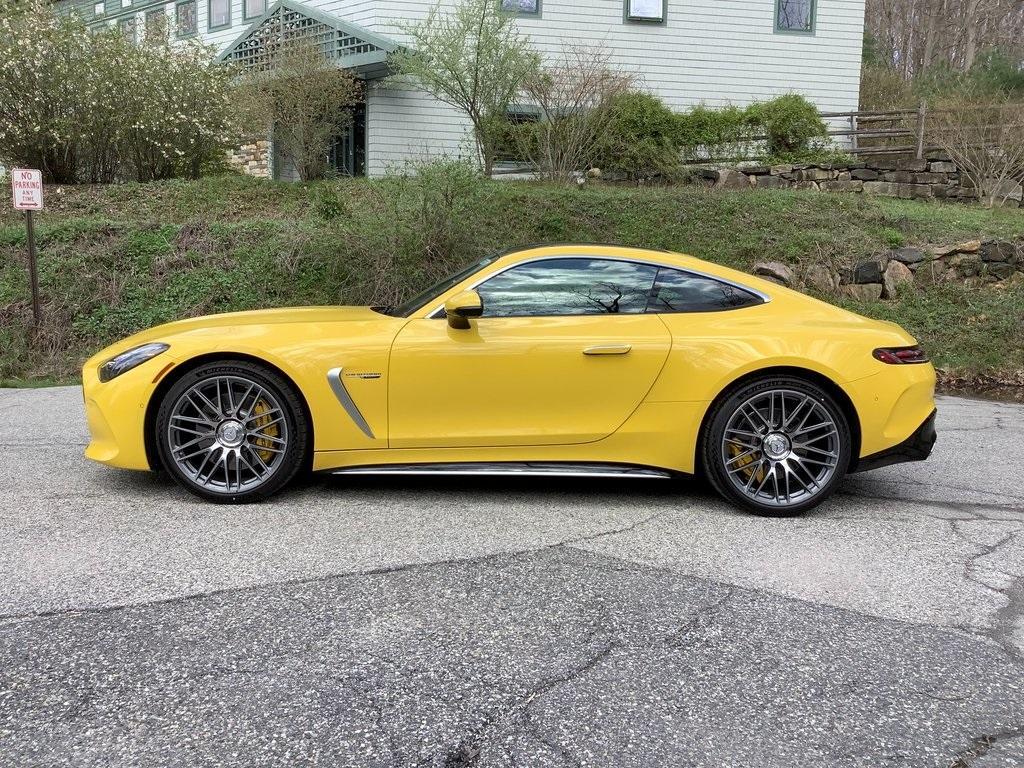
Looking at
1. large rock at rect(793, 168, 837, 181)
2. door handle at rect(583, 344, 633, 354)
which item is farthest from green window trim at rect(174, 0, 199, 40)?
door handle at rect(583, 344, 633, 354)

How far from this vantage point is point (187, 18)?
21953 millimetres

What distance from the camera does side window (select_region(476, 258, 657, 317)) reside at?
4.61m

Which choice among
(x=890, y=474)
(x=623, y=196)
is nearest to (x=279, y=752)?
(x=890, y=474)

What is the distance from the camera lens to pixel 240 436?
4434 millimetres

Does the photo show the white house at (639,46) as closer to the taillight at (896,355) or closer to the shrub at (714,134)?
the shrub at (714,134)

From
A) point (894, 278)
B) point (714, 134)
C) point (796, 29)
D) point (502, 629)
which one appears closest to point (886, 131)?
point (714, 134)

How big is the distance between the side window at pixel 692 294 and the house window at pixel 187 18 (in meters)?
21.0

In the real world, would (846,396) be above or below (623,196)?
below

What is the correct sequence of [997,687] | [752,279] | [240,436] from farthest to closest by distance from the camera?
[752,279]
[240,436]
[997,687]

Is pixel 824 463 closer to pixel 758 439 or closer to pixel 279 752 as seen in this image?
pixel 758 439

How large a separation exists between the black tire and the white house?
528 inches

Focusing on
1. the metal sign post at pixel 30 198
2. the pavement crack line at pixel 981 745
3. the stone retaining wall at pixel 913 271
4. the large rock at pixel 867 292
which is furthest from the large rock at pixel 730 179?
the pavement crack line at pixel 981 745

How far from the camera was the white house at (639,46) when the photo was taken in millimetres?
17688

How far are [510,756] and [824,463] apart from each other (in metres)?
2.80
